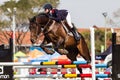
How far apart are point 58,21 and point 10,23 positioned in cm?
2689

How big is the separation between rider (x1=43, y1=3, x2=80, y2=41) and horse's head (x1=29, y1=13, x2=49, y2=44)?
0.45 ft

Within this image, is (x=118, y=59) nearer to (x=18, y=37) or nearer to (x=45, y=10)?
(x=45, y=10)

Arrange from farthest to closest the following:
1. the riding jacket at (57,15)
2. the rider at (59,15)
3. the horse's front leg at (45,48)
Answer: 1. the riding jacket at (57,15)
2. the rider at (59,15)
3. the horse's front leg at (45,48)

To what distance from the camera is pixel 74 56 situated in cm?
1039

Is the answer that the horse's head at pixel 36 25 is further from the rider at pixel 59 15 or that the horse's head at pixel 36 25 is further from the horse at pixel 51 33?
the rider at pixel 59 15

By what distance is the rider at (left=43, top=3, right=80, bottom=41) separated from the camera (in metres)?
9.56

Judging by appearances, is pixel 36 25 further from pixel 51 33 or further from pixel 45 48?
pixel 45 48

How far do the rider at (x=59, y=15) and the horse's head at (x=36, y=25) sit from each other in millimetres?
137

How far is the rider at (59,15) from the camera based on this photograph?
376 inches

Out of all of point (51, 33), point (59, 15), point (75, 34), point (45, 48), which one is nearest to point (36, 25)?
point (51, 33)

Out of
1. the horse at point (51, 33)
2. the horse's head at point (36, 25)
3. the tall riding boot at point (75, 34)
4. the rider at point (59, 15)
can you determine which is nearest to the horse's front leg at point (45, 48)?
the horse at point (51, 33)

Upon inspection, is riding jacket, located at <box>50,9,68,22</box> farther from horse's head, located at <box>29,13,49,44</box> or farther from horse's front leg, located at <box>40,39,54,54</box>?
horse's front leg, located at <box>40,39,54,54</box>

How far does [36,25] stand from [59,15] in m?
0.70

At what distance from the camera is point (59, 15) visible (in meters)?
9.83
